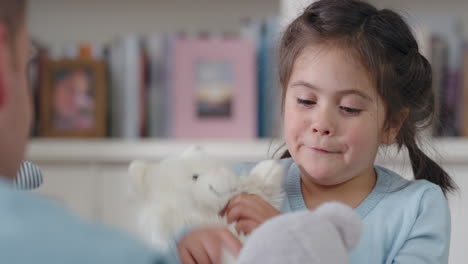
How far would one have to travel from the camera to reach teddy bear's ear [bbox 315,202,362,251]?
549 millimetres

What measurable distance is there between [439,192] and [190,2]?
1.29 metres

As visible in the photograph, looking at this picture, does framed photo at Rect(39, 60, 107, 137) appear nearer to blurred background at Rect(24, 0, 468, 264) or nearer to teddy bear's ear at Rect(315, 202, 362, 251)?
blurred background at Rect(24, 0, 468, 264)

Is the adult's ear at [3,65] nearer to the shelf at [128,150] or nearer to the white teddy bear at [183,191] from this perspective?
the white teddy bear at [183,191]

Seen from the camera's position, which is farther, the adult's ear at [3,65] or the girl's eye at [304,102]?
the girl's eye at [304,102]

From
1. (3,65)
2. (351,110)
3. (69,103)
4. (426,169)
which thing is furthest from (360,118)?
(69,103)

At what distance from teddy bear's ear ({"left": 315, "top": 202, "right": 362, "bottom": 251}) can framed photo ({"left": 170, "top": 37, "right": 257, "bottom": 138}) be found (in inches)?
52.5

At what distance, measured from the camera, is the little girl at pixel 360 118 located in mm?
928

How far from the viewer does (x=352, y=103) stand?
0.93 meters

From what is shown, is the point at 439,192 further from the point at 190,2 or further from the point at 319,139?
the point at 190,2

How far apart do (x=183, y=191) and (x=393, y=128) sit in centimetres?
41

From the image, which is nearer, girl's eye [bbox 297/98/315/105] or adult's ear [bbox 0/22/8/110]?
adult's ear [bbox 0/22/8/110]

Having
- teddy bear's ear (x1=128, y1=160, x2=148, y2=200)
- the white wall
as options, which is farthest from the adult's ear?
the white wall

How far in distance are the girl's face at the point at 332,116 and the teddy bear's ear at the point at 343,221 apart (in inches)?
14.6

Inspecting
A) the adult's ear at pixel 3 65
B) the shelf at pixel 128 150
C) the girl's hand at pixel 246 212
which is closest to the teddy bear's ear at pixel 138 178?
the girl's hand at pixel 246 212
